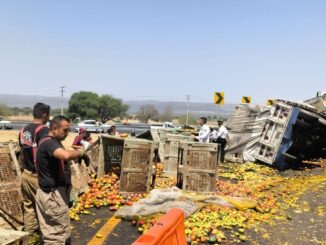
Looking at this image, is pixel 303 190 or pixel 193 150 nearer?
pixel 193 150

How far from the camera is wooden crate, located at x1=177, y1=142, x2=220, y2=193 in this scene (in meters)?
9.51

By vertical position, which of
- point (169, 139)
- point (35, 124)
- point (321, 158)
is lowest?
point (321, 158)

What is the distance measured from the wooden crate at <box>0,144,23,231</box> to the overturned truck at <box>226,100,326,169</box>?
11.0m

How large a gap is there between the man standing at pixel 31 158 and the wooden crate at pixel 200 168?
4.22m

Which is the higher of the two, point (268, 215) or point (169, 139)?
point (169, 139)

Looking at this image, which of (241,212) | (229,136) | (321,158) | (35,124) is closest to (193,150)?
(241,212)

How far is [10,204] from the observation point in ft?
21.5

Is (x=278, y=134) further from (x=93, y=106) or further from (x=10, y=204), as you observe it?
(x=93, y=106)

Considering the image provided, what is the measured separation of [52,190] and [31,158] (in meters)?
1.14

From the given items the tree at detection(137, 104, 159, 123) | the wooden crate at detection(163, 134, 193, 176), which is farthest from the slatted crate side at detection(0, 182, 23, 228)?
Result: the tree at detection(137, 104, 159, 123)

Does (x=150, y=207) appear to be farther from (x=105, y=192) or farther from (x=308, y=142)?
(x=308, y=142)

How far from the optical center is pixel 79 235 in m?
6.75

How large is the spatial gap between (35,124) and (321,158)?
616 inches

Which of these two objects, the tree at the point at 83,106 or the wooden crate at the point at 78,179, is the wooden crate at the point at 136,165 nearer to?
the wooden crate at the point at 78,179
